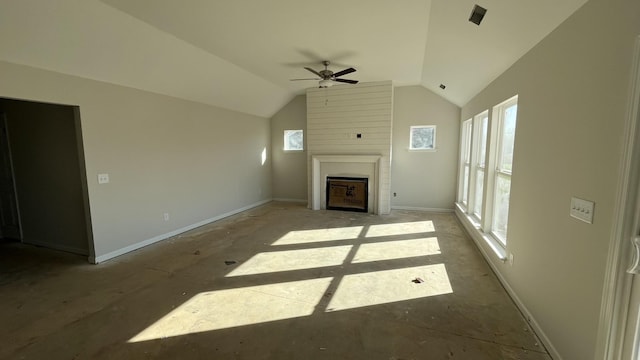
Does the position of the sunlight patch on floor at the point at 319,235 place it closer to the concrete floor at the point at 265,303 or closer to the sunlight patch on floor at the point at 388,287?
the concrete floor at the point at 265,303

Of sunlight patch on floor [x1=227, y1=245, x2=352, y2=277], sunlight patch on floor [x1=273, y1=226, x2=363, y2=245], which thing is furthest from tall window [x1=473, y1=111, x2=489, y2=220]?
sunlight patch on floor [x1=227, y1=245, x2=352, y2=277]

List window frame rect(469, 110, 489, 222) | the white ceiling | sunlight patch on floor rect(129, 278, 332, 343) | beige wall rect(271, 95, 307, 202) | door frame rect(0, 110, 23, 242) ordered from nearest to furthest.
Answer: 1. sunlight patch on floor rect(129, 278, 332, 343)
2. the white ceiling
3. door frame rect(0, 110, 23, 242)
4. window frame rect(469, 110, 489, 222)
5. beige wall rect(271, 95, 307, 202)

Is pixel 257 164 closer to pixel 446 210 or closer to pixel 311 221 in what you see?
pixel 311 221

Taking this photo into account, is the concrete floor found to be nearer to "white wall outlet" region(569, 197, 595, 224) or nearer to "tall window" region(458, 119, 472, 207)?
"white wall outlet" region(569, 197, 595, 224)

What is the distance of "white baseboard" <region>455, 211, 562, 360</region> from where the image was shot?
6.62ft

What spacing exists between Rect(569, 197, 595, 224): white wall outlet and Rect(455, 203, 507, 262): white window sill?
145 centimetres

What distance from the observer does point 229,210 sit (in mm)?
6301

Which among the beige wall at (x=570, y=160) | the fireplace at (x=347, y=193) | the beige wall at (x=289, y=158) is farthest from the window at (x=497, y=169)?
the beige wall at (x=289, y=158)

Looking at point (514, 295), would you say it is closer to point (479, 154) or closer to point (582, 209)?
point (582, 209)

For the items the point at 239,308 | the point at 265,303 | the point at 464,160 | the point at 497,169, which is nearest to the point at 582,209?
the point at 497,169

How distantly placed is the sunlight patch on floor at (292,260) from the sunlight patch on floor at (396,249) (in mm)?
256

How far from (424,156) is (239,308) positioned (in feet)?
17.8

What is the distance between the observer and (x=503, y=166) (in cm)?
348

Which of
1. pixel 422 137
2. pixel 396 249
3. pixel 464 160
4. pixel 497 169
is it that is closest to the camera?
pixel 497 169
